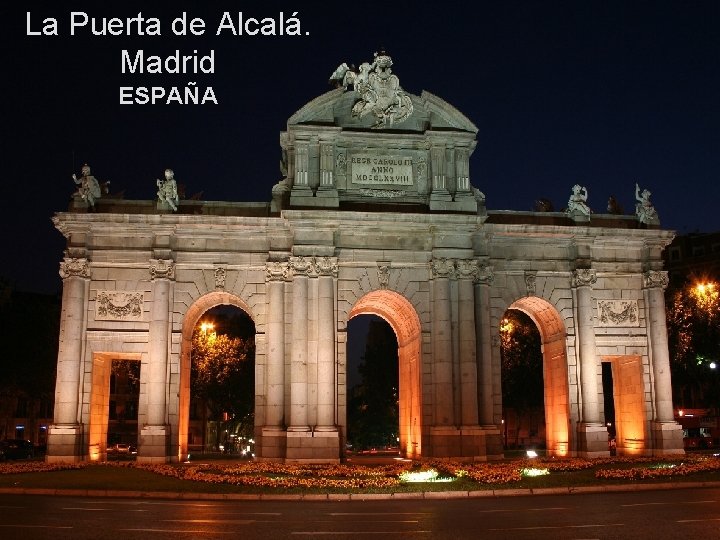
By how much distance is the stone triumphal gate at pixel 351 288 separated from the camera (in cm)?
4141

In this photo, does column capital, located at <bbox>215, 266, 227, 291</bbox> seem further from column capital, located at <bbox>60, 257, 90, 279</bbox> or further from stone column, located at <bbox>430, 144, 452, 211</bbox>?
stone column, located at <bbox>430, 144, 452, 211</bbox>

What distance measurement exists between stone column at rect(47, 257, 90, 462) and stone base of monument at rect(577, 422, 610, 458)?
1065 inches

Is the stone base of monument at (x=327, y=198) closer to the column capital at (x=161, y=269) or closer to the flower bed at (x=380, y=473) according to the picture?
the column capital at (x=161, y=269)

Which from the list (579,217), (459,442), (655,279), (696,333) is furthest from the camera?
(696,333)

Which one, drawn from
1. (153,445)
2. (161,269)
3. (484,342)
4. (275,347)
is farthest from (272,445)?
(484,342)

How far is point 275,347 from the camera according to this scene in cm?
4194

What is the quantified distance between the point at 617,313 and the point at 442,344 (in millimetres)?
11502

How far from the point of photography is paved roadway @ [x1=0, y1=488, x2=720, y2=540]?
16719 millimetres

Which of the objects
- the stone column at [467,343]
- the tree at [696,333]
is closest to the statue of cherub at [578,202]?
the stone column at [467,343]

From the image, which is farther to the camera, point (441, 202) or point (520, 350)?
point (520, 350)

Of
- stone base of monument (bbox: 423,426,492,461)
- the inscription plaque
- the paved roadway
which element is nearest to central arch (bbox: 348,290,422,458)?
stone base of monument (bbox: 423,426,492,461)

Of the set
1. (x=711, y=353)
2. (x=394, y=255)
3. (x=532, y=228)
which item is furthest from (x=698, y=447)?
(x=394, y=255)

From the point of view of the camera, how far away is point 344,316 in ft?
141

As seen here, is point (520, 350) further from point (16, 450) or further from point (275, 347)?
point (16, 450)
